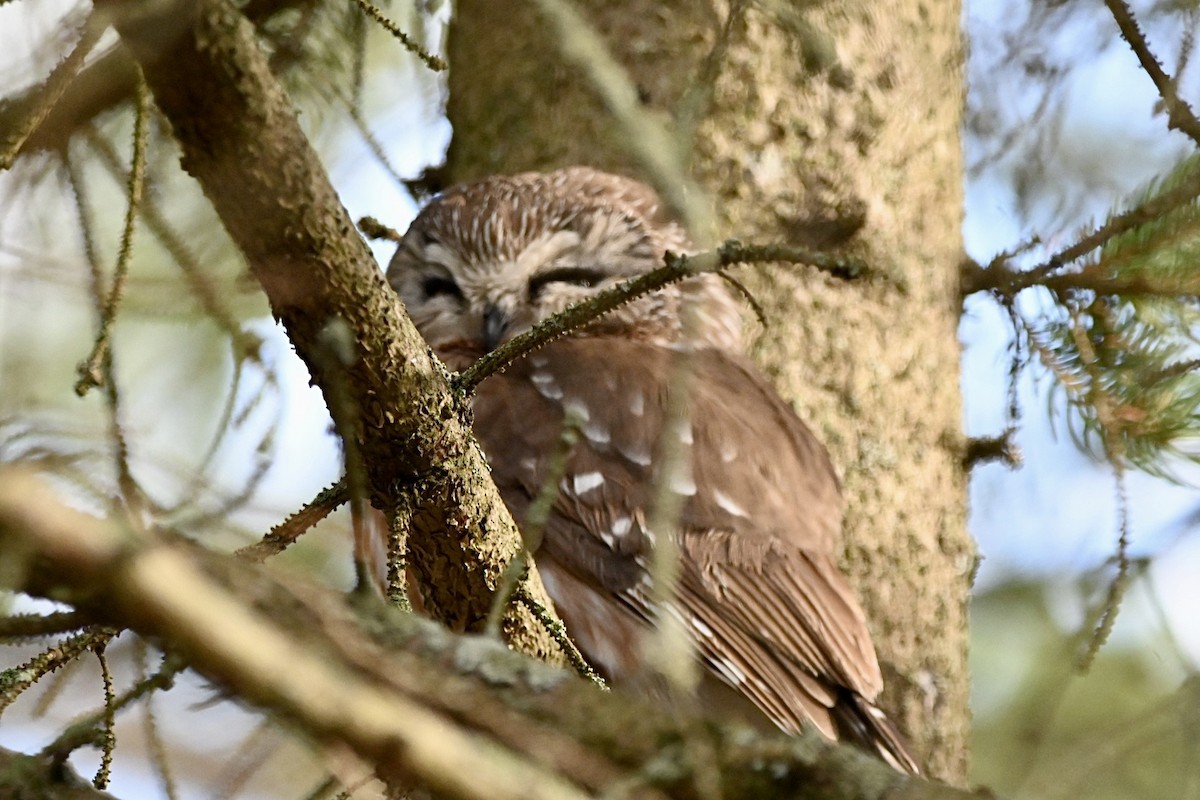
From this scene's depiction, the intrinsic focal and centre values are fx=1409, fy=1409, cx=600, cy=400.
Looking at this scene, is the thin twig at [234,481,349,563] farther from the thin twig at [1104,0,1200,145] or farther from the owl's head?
the owl's head

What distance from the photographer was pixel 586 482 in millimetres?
3104

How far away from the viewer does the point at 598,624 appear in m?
2.97

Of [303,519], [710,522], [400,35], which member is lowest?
[303,519]

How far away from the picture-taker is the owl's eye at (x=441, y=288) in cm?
384

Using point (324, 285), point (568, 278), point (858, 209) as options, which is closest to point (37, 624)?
point (324, 285)

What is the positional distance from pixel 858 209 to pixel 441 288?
1221 millimetres

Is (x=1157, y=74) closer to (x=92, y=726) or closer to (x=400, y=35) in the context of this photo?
(x=400, y=35)

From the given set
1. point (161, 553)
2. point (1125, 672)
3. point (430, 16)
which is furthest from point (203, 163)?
point (1125, 672)

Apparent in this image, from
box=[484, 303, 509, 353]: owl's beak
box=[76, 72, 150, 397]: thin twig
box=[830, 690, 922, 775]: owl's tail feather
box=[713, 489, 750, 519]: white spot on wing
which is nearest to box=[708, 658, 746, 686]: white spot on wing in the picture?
box=[830, 690, 922, 775]: owl's tail feather

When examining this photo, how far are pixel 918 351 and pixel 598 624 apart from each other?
1044 mm

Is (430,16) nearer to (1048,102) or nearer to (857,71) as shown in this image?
(857,71)

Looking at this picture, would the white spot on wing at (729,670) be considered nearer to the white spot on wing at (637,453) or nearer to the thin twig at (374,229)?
the white spot on wing at (637,453)

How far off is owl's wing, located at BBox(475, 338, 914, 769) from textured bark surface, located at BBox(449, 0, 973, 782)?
149 mm

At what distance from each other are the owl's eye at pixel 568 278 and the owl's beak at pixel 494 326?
12 centimetres
